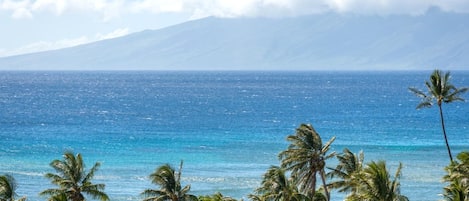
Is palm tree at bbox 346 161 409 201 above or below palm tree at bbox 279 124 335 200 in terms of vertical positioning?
below

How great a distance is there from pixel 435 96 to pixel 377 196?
20.8 meters

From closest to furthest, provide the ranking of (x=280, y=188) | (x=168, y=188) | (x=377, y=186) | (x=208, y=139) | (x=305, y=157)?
(x=377, y=186)
(x=280, y=188)
(x=168, y=188)
(x=305, y=157)
(x=208, y=139)

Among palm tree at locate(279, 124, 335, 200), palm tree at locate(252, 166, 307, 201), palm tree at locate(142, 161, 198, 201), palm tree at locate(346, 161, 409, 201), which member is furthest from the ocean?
palm tree at locate(346, 161, 409, 201)

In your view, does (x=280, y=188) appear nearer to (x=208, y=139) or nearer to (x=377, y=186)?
(x=377, y=186)

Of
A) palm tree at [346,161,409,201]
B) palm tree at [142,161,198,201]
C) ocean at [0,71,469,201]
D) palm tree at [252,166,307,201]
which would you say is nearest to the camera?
palm tree at [346,161,409,201]

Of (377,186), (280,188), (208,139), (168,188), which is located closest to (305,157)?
(280,188)

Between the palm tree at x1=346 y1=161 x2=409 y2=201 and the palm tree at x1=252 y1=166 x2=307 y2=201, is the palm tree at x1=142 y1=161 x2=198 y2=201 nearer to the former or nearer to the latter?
the palm tree at x1=252 y1=166 x2=307 y2=201

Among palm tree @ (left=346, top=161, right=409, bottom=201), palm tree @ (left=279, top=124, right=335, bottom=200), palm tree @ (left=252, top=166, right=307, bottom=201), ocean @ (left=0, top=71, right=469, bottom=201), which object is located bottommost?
palm tree @ (left=346, top=161, right=409, bottom=201)

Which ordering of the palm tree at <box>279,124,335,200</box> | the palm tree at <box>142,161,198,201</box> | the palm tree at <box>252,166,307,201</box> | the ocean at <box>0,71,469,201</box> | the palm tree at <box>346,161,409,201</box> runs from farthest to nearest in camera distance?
1. the ocean at <box>0,71,469,201</box>
2. the palm tree at <box>279,124,335,200</box>
3. the palm tree at <box>142,161,198,201</box>
4. the palm tree at <box>252,166,307,201</box>
5. the palm tree at <box>346,161,409,201</box>

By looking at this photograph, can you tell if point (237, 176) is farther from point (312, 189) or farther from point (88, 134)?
point (88, 134)

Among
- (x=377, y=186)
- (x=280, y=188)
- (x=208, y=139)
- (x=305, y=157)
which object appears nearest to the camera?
(x=377, y=186)

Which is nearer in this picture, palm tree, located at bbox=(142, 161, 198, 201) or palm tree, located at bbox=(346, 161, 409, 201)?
palm tree, located at bbox=(346, 161, 409, 201)

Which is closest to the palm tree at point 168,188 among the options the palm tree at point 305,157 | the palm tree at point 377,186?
the palm tree at point 305,157

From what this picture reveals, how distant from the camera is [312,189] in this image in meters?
47.8
